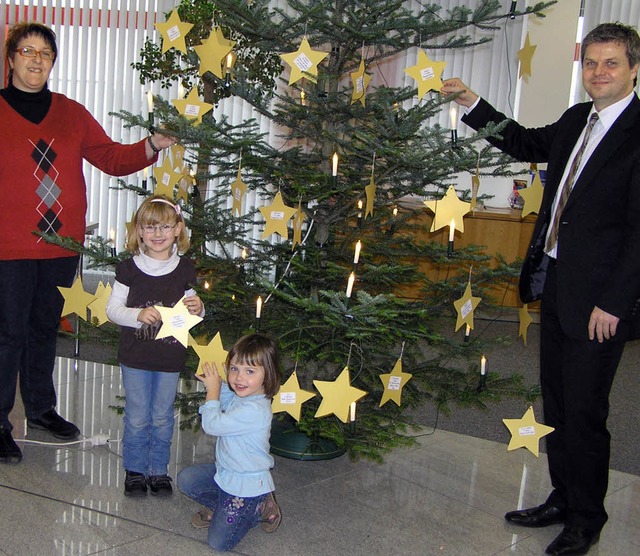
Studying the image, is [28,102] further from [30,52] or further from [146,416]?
[146,416]

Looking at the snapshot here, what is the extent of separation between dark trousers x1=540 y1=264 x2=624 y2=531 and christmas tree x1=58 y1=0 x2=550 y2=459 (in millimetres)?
281

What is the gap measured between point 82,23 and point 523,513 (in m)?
6.23

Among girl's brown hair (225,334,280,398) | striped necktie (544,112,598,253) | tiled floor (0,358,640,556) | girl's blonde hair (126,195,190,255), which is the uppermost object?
striped necktie (544,112,598,253)

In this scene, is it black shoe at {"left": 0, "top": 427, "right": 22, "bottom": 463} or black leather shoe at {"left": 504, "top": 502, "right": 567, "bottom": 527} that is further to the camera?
black shoe at {"left": 0, "top": 427, "right": 22, "bottom": 463}

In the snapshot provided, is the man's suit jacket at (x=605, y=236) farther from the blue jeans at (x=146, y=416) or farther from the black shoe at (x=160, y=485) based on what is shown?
the black shoe at (x=160, y=485)

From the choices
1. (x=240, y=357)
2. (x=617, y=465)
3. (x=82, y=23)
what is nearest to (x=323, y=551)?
(x=240, y=357)

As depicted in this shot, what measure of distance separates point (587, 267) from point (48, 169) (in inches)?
76.4

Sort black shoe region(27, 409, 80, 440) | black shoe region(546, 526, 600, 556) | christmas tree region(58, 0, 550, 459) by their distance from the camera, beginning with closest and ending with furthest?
black shoe region(546, 526, 600, 556)
christmas tree region(58, 0, 550, 459)
black shoe region(27, 409, 80, 440)

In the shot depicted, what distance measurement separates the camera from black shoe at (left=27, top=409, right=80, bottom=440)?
10.4 feet

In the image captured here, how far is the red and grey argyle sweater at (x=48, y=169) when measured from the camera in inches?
111

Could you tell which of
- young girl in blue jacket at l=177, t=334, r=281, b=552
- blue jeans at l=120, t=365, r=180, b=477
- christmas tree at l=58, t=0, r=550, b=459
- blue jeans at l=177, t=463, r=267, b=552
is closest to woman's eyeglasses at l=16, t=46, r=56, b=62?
christmas tree at l=58, t=0, r=550, b=459

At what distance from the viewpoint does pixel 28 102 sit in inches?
113

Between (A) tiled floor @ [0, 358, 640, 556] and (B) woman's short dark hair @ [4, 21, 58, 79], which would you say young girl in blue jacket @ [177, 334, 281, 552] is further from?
(B) woman's short dark hair @ [4, 21, 58, 79]

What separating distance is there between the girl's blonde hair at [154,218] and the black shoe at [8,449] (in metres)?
0.93
